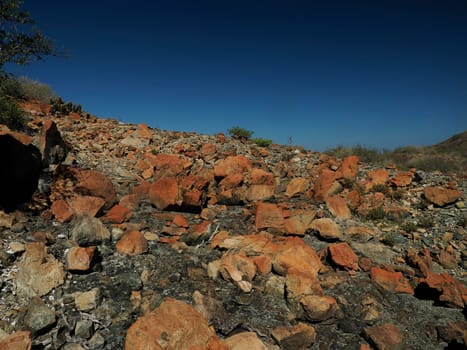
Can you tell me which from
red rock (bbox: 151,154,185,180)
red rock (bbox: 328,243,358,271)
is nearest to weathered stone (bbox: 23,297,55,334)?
red rock (bbox: 328,243,358,271)

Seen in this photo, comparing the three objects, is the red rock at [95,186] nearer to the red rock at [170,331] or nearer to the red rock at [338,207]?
the red rock at [170,331]

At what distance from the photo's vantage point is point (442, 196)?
26.5 ft

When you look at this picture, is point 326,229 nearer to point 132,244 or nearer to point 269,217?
point 269,217

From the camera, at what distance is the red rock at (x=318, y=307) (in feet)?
15.5

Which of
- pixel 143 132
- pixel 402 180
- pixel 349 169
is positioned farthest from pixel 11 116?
pixel 402 180

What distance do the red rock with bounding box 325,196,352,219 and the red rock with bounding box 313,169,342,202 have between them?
1.33ft

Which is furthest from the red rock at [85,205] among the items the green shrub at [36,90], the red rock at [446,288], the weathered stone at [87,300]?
the green shrub at [36,90]

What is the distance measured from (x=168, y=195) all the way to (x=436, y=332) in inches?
242

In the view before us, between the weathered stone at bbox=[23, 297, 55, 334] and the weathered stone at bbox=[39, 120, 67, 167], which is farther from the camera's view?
the weathered stone at bbox=[39, 120, 67, 167]

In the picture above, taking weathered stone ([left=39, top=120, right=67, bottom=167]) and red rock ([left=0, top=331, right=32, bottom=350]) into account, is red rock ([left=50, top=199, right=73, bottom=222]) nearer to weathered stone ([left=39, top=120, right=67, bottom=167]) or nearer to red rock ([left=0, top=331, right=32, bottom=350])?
weathered stone ([left=39, top=120, right=67, bottom=167])

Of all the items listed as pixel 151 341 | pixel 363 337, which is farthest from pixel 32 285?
pixel 363 337

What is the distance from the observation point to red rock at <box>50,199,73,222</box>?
634 centimetres

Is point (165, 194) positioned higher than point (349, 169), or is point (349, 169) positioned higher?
point (349, 169)

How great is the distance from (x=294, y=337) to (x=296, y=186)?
5.48 metres
